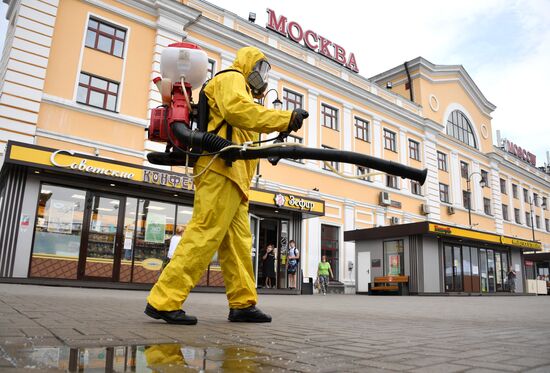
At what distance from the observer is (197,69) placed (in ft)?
13.0

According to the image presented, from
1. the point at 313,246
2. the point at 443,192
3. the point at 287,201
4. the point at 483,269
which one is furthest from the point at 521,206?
the point at 287,201

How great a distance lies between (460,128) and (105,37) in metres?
27.6

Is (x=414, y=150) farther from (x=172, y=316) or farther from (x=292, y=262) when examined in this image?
(x=172, y=316)

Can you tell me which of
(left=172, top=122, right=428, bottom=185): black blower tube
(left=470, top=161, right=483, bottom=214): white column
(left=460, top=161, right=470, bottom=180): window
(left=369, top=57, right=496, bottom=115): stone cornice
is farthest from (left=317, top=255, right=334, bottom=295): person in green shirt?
(left=470, top=161, right=483, bottom=214): white column

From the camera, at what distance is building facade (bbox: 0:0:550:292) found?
466 inches

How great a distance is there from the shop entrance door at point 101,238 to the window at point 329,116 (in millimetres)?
13988

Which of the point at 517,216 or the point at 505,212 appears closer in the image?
the point at 505,212

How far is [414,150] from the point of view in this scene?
2927 centimetres

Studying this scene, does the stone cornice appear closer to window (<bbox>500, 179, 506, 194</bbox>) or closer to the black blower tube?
window (<bbox>500, 179, 506, 194</bbox>)

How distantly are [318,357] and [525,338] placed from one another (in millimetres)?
1951

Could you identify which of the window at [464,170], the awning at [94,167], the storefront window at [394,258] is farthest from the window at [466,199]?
the awning at [94,167]

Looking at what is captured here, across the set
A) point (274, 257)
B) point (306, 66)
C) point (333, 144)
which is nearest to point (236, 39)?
point (306, 66)

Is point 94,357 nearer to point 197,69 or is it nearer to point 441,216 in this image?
point 197,69

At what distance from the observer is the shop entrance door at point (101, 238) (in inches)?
477
